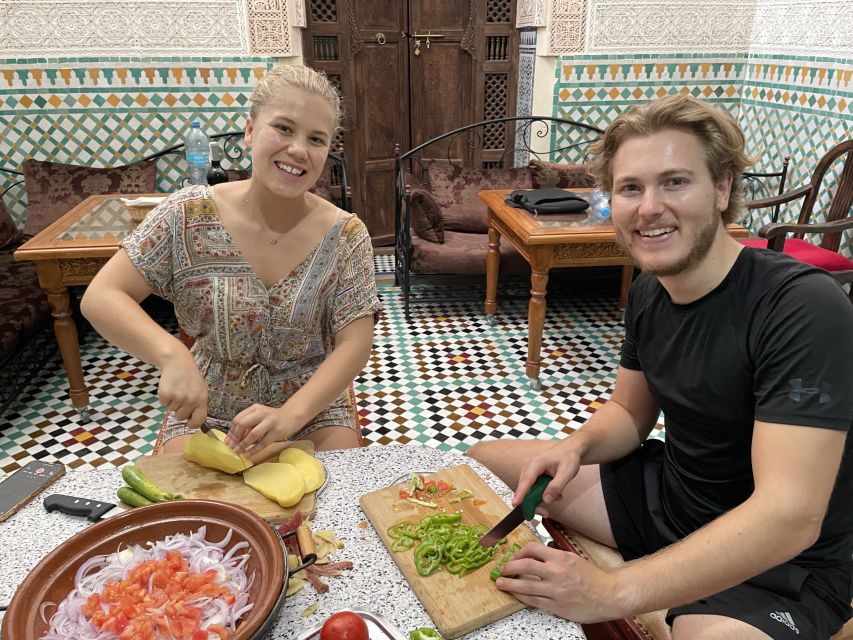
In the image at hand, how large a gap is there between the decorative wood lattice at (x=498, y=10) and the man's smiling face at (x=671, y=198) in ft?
15.3

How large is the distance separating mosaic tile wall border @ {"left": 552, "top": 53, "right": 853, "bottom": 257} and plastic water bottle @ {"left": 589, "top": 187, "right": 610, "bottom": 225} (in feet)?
6.30

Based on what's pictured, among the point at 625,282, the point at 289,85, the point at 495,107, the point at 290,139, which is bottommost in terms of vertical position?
the point at 625,282

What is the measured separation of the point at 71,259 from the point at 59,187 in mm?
1991

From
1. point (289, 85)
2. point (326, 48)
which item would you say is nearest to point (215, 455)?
point (289, 85)

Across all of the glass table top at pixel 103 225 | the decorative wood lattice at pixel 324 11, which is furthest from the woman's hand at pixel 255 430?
the decorative wood lattice at pixel 324 11

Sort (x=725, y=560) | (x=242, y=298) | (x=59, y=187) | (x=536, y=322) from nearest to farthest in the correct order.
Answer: (x=725, y=560)
(x=242, y=298)
(x=536, y=322)
(x=59, y=187)

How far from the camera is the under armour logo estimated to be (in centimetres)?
125

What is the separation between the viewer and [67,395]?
12.3ft

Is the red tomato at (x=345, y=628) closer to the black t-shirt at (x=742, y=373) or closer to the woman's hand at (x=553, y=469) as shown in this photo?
the woman's hand at (x=553, y=469)

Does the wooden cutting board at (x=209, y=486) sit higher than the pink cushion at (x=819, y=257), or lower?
higher

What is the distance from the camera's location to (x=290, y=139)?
68.6 inches

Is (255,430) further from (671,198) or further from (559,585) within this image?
(671,198)

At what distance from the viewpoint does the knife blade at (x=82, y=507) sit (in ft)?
4.37

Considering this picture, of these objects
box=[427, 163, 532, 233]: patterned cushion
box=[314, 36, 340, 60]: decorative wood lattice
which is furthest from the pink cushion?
box=[314, 36, 340, 60]: decorative wood lattice
